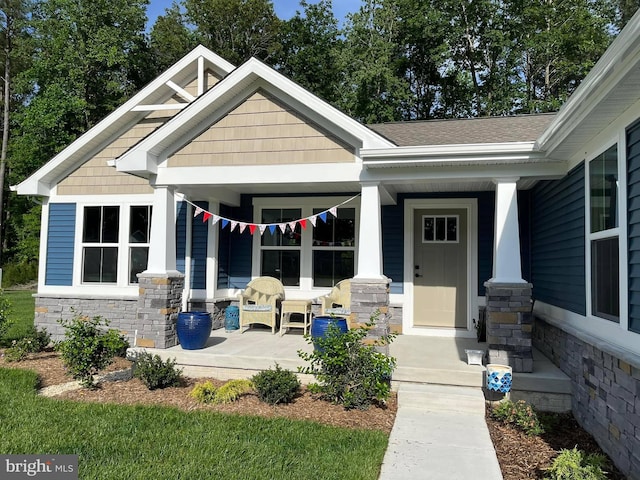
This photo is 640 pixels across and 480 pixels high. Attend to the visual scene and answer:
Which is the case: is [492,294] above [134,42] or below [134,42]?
below

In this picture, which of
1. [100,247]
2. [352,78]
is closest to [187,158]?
[100,247]

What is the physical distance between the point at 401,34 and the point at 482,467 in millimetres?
20812

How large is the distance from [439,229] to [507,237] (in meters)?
2.48

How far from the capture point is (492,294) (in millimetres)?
5480

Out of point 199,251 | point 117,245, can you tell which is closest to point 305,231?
point 199,251

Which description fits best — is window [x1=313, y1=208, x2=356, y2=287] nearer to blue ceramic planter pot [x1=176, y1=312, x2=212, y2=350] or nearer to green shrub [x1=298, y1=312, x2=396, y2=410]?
blue ceramic planter pot [x1=176, y1=312, x2=212, y2=350]

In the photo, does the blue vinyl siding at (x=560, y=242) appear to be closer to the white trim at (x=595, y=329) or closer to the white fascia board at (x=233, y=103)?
the white trim at (x=595, y=329)

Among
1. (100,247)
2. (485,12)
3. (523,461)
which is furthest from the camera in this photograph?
(485,12)

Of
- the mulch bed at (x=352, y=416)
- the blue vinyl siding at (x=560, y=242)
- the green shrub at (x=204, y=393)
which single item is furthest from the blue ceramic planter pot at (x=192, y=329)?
the blue vinyl siding at (x=560, y=242)

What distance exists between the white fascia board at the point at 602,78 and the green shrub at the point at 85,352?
17.9 ft

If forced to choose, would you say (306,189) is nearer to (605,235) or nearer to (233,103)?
(233,103)

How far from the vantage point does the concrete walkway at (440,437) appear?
356 cm

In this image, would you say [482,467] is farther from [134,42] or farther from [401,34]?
[134,42]

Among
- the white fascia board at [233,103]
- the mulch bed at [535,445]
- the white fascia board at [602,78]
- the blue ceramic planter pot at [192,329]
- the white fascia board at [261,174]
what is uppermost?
the white fascia board at [233,103]
